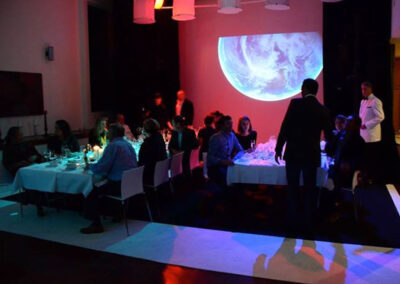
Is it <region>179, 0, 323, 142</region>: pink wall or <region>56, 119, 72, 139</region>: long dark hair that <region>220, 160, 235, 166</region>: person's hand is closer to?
<region>56, 119, 72, 139</region>: long dark hair

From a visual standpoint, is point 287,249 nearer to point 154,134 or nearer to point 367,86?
point 154,134

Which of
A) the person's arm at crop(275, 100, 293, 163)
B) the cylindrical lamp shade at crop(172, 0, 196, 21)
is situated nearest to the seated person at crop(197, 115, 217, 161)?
the cylindrical lamp shade at crop(172, 0, 196, 21)

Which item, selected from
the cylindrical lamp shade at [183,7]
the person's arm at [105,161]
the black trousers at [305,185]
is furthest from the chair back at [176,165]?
the cylindrical lamp shade at [183,7]

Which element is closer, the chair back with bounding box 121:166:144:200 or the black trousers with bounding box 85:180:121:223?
the chair back with bounding box 121:166:144:200

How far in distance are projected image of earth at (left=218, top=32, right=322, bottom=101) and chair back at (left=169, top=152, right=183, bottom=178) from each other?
3.97 meters

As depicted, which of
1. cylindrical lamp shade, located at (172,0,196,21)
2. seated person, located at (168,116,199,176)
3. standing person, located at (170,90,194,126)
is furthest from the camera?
standing person, located at (170,90,194,126)

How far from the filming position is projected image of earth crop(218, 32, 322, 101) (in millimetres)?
8711

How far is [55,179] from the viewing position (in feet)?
15.5

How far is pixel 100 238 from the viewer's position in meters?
4.40

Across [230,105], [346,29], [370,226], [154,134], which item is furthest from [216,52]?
[370,226]

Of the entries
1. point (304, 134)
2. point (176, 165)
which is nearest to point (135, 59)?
point (176, 165)

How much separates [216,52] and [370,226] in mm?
5919

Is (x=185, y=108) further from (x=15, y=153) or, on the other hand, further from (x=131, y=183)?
(x=131, y=183)

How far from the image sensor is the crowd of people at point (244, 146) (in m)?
4.14
